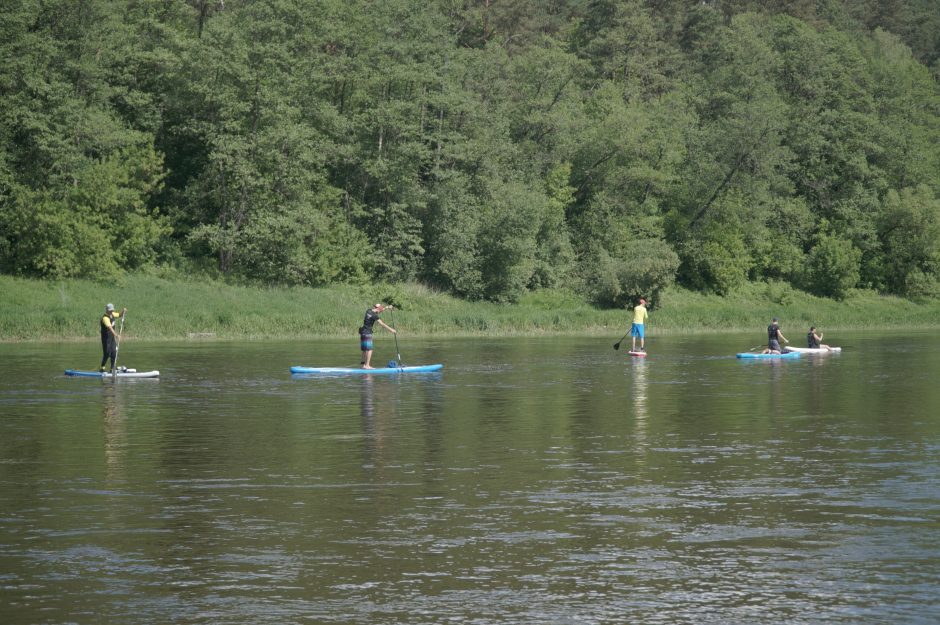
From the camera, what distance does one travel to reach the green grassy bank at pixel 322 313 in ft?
196

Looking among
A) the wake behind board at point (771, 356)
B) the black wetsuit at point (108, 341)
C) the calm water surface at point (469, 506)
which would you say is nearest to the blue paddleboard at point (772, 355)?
the wake behind board at point (771, 356)

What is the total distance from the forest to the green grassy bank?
196cm

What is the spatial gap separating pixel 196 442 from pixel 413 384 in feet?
42.2

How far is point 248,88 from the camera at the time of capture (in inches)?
2894

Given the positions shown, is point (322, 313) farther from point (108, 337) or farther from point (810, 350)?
point (108, 337)

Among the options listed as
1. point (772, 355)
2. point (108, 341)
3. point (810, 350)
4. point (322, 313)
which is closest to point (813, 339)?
point (810, 350)

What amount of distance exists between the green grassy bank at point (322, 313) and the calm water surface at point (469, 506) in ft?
92.7

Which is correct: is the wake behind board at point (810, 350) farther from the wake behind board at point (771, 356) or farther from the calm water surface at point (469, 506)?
the calm water surface at point (469, 506)

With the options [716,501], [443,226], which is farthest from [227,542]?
[443,226]

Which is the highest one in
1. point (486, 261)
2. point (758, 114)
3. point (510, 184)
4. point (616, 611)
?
point (758, 114)

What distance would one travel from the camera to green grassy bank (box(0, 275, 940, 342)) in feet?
196

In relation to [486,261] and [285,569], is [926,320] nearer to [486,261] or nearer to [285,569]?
[486,261]

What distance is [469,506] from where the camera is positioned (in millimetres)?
15789

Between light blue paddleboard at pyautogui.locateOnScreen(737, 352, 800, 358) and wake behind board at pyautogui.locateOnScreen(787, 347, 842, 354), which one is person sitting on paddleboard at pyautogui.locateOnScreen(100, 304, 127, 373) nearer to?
light blue paddleboard at pyautogui.locateOnScreen(737, 352, 800, 358)
